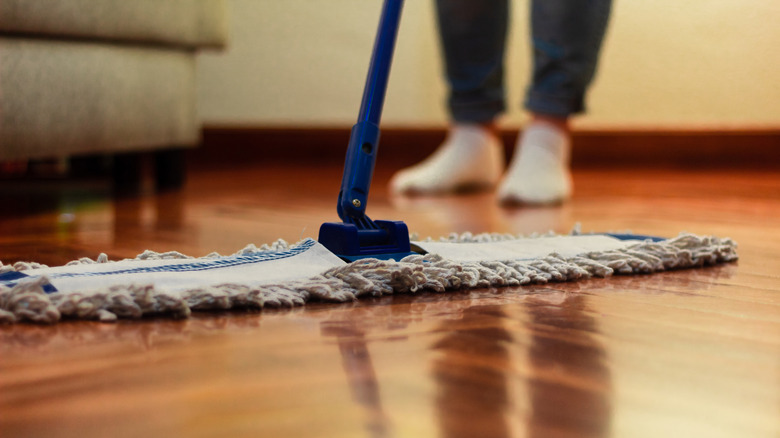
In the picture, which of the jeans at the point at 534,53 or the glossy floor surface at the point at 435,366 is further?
the jeans at the point at 534,53

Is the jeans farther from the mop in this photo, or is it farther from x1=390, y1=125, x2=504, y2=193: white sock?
the mop

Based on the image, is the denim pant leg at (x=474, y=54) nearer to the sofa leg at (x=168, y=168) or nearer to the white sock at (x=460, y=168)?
the white sock at (x=460, y=168)

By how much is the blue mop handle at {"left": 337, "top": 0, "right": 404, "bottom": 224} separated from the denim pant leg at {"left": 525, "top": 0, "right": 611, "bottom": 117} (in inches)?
26.5

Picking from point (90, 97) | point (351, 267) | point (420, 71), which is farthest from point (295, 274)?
point (420, 71)

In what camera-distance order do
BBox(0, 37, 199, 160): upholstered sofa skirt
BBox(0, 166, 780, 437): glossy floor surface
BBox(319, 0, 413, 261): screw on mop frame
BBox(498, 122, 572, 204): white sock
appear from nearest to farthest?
1. BBox(0, 166, 780, 437): glossy floor surface
2. BBox(319, 0, 413, 261): screw on mop frame
3. BBox(0, 37, 199, 160): upholstered sofa skirt
4. BBox(498, 122, 572, 204): white sock

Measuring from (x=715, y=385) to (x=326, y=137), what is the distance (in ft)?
7.25

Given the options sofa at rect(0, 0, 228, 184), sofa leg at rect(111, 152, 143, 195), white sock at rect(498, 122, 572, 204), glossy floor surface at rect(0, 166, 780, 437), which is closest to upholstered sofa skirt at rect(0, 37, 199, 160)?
sofa at rect(0, 0, 228, 184)

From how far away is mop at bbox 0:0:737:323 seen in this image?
52 centimetres

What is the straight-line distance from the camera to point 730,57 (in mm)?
2193

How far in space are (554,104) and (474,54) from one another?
0.23 metres

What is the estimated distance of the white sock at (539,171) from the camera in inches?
51.9

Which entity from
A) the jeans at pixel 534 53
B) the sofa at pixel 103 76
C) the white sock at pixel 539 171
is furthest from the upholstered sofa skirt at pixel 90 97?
the white sock at pixel 539 171

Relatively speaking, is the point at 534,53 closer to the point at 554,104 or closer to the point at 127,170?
the point at 554,104

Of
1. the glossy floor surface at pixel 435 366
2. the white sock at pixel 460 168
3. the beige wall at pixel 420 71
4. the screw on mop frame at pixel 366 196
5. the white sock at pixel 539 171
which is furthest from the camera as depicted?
the beige wall at pixel 420 71
